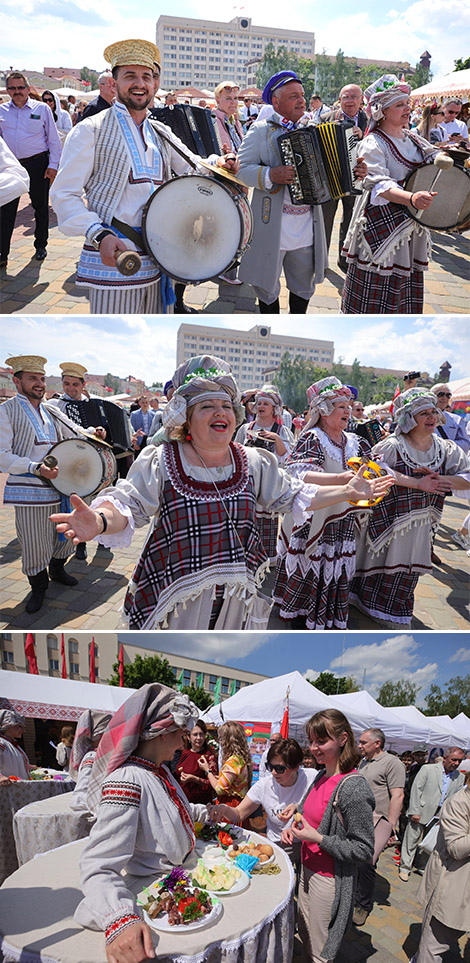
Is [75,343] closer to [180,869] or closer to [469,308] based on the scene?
[180,869]

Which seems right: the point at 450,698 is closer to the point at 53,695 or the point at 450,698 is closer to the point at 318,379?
the point at 318,379

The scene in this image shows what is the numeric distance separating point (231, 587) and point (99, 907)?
1.21 m

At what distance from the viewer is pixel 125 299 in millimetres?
3273

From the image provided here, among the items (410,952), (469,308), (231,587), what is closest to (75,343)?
(231,587)

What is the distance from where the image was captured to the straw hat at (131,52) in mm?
2863

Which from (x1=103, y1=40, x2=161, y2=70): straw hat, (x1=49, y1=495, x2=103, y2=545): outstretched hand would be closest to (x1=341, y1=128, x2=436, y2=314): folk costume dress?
A: (x1=103, y1=40, x2=161, y2=70): straw hat

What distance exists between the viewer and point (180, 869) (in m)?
1.93

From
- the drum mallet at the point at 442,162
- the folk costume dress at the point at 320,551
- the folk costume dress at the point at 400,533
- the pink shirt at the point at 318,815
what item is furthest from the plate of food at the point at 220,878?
the drum mallet at the point at 442,162

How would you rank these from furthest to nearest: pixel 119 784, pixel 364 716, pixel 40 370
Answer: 1. pixel 364 716
2. pixel 40 370
3. pixel 119 784

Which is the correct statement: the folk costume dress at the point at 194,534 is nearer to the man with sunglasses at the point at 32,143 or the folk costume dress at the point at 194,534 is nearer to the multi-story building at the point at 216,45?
the multi-story building at the point at 216,45

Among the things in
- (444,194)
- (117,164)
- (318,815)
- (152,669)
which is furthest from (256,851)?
(444,194)

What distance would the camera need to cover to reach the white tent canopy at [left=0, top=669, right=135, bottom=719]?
17.3 ft

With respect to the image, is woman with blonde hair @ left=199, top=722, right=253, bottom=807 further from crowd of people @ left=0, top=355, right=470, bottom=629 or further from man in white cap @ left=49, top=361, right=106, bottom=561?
man in white cap @ left=49, top=361, right=106, bottom=561

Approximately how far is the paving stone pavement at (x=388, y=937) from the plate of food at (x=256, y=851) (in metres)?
0.90
